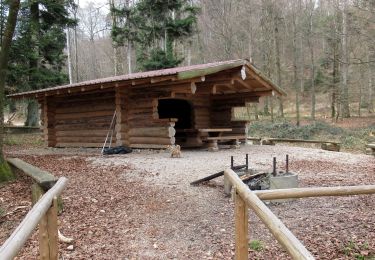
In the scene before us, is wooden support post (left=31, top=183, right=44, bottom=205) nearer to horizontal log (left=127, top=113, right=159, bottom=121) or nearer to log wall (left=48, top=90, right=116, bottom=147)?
horizontal log (left=127, top=113, right=159, bottom=121)

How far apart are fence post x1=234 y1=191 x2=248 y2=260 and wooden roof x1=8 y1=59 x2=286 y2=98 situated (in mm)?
7474

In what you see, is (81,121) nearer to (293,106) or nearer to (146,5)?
(146,5)

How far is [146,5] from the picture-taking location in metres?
22.0

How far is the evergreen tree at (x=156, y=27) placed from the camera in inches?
848

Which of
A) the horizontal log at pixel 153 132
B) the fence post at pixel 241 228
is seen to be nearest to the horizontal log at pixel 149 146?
the horizontal log at pixel 153 132

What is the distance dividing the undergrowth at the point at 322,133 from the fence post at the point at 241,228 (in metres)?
15.2

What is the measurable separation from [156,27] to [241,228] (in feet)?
68.9

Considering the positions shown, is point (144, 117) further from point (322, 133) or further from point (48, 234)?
point (322, 133)

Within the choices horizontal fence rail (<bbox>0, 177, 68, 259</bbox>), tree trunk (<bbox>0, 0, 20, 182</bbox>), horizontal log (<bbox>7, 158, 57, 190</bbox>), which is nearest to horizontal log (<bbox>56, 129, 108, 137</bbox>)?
tree trunk (<bbox>0, 0, 20, 182</bbox>)

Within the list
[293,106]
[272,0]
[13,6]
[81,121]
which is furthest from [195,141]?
[293,106]

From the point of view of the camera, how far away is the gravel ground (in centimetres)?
411

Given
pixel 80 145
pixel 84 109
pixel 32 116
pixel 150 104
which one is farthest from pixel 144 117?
pixel 32 116

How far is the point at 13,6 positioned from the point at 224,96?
10.0 metres

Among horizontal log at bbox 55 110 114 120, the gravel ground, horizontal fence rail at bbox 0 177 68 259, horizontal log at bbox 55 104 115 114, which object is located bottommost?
the gravel ground
